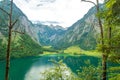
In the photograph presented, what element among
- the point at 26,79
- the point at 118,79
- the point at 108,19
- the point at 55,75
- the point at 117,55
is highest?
the point at 108,19

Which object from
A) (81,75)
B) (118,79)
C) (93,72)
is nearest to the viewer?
(118,79)

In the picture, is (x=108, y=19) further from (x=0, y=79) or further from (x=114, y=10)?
(x=0, y=79)

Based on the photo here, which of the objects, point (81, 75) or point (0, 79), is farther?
point (0, 79)

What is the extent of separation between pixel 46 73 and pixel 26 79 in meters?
69.2

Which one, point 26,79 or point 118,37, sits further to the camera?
point 26,79

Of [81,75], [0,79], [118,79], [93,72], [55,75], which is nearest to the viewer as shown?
[118,79]

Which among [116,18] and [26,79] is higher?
[116,18]

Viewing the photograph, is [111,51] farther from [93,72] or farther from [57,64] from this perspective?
[57,64]

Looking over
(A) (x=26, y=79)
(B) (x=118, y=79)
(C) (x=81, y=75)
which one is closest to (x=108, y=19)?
(B) (x=118, y=79)

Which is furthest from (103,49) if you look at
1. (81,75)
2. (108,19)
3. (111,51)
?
(81,75)

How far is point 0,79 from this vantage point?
383 feet

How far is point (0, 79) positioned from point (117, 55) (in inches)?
4444

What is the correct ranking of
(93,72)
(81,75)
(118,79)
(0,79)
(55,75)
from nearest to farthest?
(118,79) < (93,72) < (81,75) < (55,75) < (0,79)

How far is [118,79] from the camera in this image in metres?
10.2
